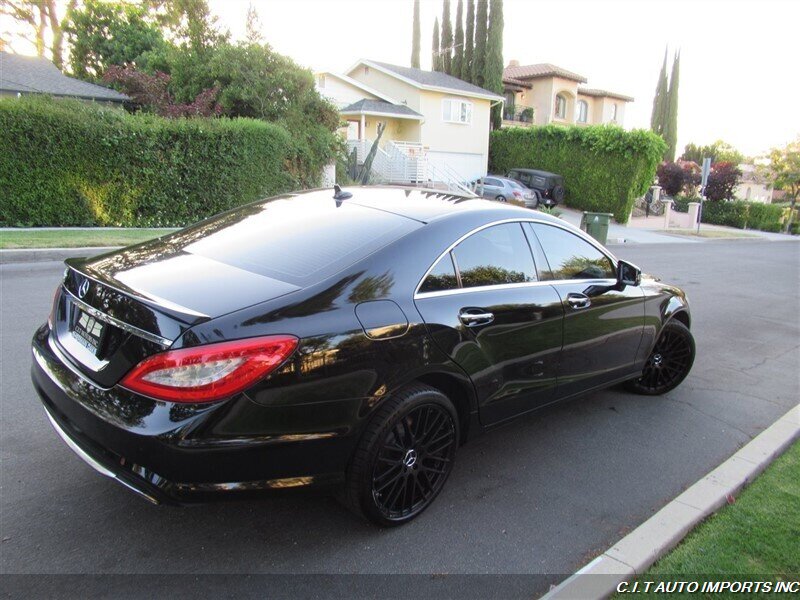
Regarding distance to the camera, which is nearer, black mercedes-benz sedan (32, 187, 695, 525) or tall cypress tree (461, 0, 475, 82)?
black mercedes-benz sedan (32, 187, 695, 525)

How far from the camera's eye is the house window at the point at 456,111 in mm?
33053

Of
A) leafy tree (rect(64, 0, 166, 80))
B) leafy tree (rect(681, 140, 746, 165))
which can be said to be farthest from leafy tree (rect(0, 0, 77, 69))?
leafy tree (rect(681, 140, 746, 165))

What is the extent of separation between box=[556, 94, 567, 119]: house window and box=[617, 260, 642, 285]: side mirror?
1871 inches

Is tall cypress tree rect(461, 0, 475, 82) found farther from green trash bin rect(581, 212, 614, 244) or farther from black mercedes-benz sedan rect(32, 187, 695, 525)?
black mercedes-benz sedan rect(32, 187, 695, 525)

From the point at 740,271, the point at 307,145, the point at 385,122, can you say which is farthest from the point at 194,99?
the point at 740,271

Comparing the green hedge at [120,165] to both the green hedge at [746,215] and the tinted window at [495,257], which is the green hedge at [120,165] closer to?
the tinted window at [495,257]

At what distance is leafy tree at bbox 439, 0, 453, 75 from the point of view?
44.1 metres

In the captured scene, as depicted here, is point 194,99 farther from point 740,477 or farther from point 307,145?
point 740,477

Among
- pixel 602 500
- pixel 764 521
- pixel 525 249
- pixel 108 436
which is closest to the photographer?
pixel 108 436

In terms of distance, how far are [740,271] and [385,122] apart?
2160cm

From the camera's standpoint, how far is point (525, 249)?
3.67 m

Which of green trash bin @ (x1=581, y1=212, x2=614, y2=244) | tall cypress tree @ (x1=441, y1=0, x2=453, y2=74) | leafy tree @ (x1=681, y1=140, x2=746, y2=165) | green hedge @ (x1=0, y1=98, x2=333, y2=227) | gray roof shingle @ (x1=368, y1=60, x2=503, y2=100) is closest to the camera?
green hedge @ (x1=0, y1=98, x2=333, y2=227)

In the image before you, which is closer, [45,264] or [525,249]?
[525,249]

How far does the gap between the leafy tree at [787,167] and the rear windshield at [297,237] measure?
39.8 meters
